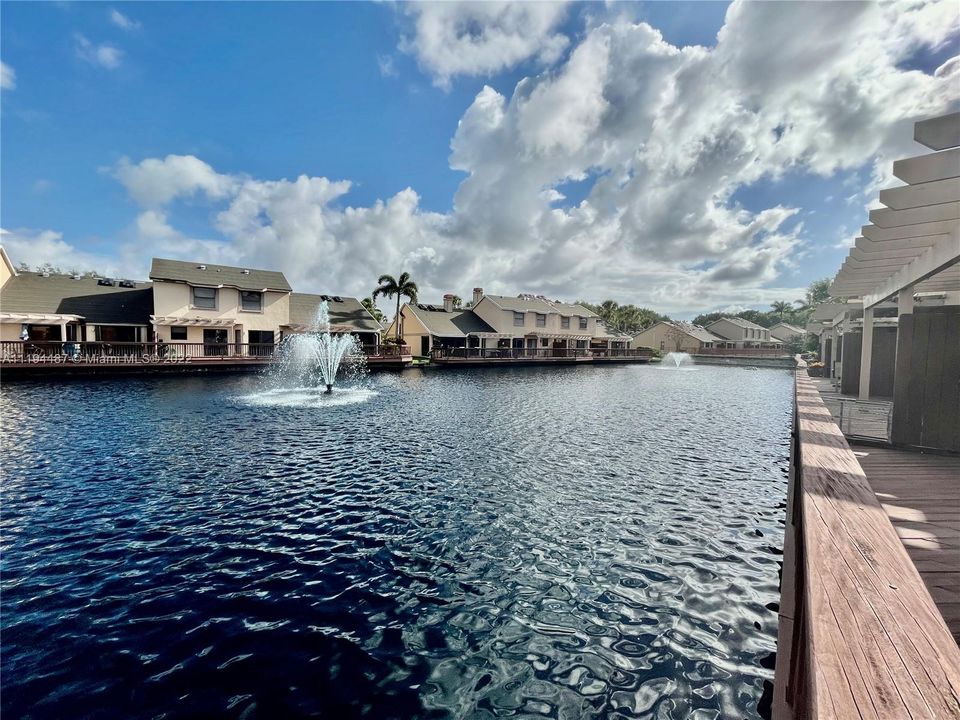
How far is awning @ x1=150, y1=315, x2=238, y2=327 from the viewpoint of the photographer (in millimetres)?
32188

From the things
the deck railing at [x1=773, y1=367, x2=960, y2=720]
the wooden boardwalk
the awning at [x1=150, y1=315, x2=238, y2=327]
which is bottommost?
the wooden boardwalk

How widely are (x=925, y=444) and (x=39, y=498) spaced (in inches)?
629

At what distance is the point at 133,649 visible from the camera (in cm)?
416

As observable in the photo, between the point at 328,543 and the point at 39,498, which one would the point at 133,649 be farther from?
the point at 39,498

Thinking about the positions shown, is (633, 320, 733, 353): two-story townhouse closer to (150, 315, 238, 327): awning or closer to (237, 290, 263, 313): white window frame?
(237, 290, 263, 313): white window frame

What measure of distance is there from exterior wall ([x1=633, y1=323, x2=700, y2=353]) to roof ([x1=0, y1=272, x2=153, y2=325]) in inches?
2882

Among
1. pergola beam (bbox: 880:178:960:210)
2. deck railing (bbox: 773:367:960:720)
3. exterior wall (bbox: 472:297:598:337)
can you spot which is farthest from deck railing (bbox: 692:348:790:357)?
deck railing (bbox: 773:367:960:720)

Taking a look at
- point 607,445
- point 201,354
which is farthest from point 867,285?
point 201,354

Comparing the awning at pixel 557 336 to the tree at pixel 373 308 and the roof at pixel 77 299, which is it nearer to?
the tree at pixel 373 308

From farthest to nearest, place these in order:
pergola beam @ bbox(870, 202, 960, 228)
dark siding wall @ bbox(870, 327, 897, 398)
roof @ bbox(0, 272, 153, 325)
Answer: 1. roof @ bbox(0, 272, 153, 325)
2. dark siding wall @ bbox(870, 327, 897, 398)
3. pergola beam @ bbox(870, 202, 960, 228)

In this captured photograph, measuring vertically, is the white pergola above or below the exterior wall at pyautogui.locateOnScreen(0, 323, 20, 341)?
above

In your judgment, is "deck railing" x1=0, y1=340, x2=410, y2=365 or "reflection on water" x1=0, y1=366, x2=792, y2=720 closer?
"reflection on water" x1=0, y1=366, x2=792, y2=720

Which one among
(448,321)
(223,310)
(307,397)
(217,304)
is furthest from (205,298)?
(448,321)

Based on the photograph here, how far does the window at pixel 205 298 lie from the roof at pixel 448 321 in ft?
62.0
